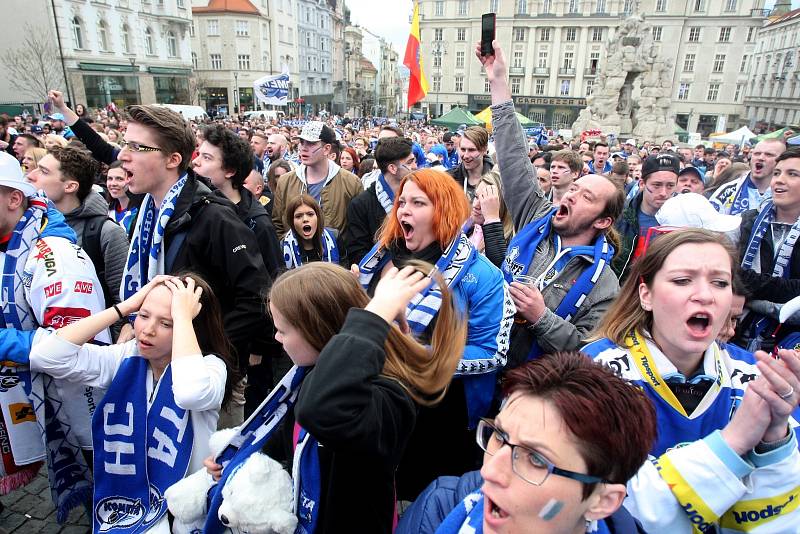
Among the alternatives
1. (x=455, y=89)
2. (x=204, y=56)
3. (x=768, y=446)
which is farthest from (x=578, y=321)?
(x=455, y=89)

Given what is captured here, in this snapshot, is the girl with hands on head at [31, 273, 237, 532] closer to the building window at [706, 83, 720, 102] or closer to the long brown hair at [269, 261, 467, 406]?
the long brown hair at [269, 261, 467, 406]

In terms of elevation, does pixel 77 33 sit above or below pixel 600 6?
below

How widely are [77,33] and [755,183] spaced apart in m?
42.6

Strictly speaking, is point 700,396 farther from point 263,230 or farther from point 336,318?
point 263,230

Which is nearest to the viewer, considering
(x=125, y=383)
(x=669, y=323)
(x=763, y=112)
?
(x=669, y=323)

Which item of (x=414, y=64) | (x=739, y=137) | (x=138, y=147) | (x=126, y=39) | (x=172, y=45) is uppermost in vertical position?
(x=172, y=45)

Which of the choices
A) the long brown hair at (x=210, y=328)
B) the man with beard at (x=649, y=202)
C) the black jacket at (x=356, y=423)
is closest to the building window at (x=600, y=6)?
the man with beard at (x=649, y=202)

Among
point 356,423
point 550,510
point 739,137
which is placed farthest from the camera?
point 739,137

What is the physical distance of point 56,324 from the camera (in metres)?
2.48

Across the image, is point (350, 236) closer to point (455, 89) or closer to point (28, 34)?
point (28, 34)

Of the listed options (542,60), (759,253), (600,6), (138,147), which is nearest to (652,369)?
(759,253)

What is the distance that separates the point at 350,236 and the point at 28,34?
121 feet

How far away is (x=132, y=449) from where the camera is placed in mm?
2271

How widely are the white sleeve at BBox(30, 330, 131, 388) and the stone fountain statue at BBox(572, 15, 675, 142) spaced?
31238 mm
